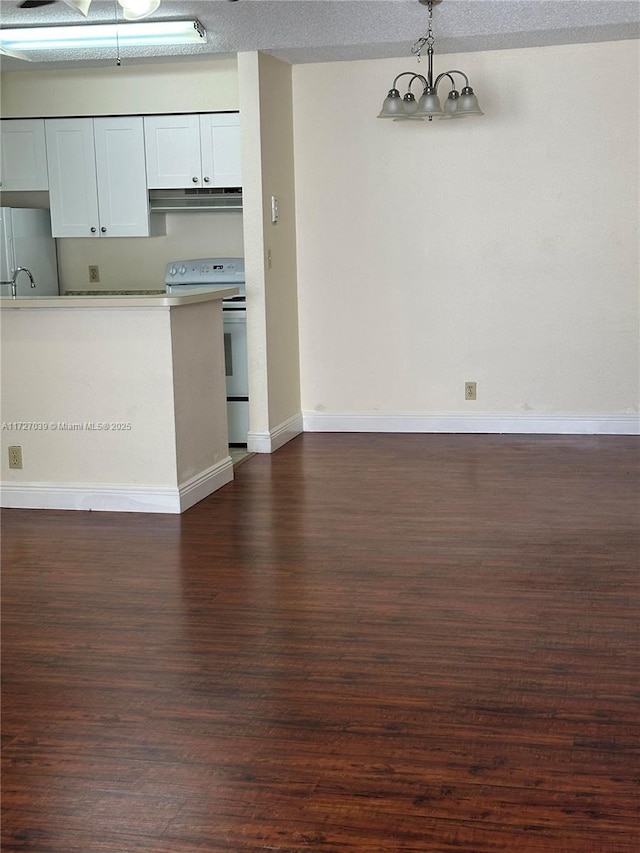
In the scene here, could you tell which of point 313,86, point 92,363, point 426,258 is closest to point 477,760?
point 92,363

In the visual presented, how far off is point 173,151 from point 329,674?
4.46 metres

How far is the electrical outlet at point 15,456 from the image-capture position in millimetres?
4992

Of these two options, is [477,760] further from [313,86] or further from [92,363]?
→ [313,86]

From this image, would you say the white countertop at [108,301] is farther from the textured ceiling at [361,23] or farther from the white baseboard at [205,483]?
the textured ceiling at [361,23]

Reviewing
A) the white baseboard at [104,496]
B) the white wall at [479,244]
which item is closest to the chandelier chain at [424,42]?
the white wall at [479,244]

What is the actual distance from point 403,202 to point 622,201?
1.37 m

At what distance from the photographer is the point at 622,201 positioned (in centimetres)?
620

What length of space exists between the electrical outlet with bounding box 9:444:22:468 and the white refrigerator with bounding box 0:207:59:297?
6.71 ft

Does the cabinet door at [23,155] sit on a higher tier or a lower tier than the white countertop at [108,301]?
higher

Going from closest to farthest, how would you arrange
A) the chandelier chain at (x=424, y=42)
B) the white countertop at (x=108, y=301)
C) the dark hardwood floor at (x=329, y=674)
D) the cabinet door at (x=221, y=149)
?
the dark hardwood floor at (x=329, y=674), the white countertop at (x=108, y=301), the chandelier chain at (x=424, y=42), the cabinet door at (x=221, y=149)

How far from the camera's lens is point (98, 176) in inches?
263

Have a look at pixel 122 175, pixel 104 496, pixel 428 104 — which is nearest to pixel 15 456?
pixel 104 496

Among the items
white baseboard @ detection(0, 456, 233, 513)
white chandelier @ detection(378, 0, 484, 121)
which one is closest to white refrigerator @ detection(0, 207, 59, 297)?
white baseboard @ detection(0, 456, 233, 513)

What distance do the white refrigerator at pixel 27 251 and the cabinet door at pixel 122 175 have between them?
53 cm
